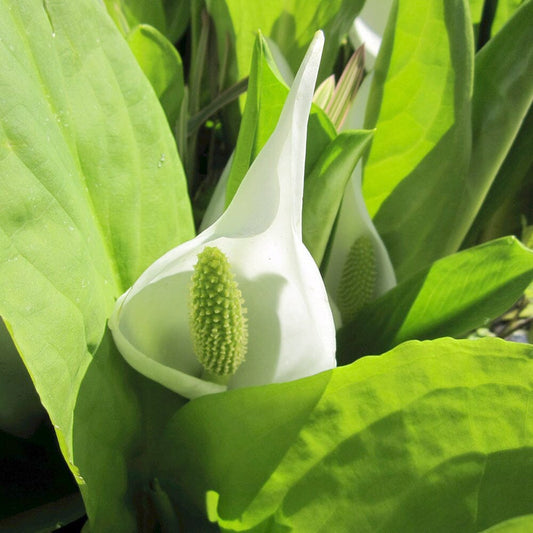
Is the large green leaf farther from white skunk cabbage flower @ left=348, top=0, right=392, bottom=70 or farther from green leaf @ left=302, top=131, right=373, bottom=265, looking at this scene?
white skunk cabbage flower @ left=348, top=0, right=392, bottom=70

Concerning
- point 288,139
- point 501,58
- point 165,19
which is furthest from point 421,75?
point 165,19

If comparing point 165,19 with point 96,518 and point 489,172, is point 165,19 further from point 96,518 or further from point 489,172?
point 96,518

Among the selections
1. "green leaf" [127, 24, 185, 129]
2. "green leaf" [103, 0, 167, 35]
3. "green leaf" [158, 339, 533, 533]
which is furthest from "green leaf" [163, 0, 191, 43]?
"green leaf" [158, 339, 533, 533]

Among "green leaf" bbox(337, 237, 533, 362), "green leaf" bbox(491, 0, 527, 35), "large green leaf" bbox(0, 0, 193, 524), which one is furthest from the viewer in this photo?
"green leaf" bbox(491, 0, 527, 35)

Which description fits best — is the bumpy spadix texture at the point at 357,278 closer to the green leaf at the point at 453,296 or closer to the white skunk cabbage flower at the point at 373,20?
the green leaf at the point at 453,296

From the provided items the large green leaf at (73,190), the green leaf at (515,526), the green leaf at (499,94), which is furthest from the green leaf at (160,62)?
the green leaf at (515,526)

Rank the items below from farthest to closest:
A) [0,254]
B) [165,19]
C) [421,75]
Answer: [165,19] < [421,75] < [0,254]
